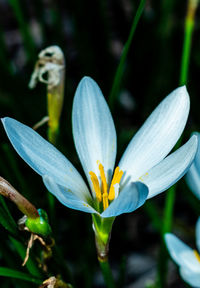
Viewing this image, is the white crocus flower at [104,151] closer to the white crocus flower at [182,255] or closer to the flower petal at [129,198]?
the flower petal at [129,198]

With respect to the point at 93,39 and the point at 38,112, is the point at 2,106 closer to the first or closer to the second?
the point at 38,112

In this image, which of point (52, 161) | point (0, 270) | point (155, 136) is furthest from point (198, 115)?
point (0, 270)

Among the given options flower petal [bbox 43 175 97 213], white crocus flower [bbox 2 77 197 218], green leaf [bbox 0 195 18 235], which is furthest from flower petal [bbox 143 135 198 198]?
green leaf [bbox 0 195 18 235]

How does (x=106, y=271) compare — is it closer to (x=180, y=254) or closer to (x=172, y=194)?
(x=180, y=254)

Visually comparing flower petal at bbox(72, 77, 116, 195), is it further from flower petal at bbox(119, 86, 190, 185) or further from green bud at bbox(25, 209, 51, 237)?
green bud at bbox(25, 209, 51, 237)

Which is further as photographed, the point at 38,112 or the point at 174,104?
the point at 38,112

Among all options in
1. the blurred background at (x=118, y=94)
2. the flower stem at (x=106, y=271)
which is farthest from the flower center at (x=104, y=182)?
the blurred background at (x=118, y=94)

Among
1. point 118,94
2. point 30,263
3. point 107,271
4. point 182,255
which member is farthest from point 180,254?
point 118,94
